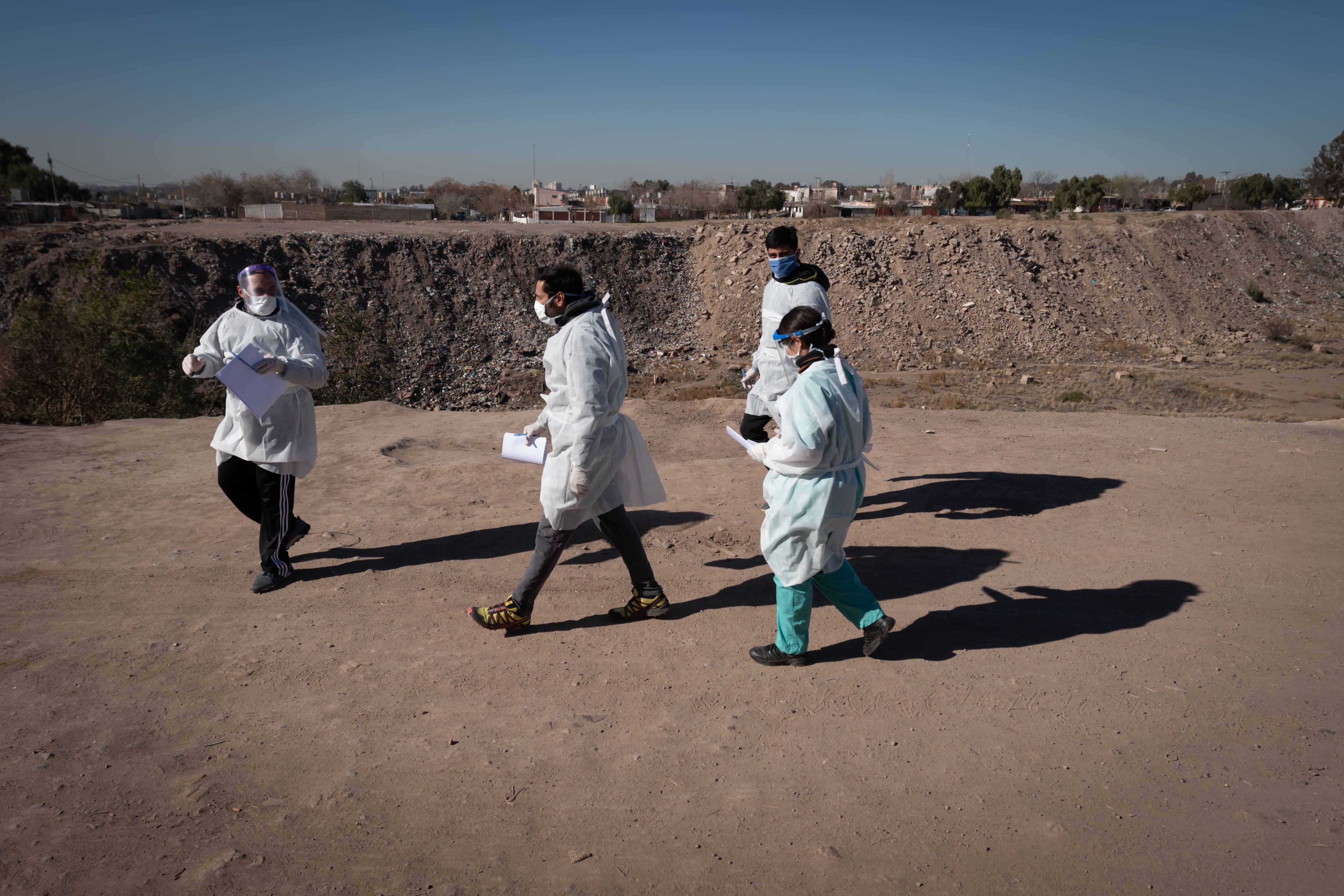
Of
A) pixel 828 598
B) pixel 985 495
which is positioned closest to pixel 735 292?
pixel 985 495

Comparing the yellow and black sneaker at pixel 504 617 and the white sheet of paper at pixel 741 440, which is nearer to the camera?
the white sheet of paper at pixel 741 440

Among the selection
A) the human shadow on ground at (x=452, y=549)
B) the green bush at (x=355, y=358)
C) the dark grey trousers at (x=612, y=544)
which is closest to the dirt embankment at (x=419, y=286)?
the green bush at (x=355, y=358)

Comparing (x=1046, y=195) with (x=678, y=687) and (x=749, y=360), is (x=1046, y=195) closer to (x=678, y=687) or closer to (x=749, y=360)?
(x=749, y=360)

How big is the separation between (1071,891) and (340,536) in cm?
468

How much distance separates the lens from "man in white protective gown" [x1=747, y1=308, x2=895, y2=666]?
3227 mm

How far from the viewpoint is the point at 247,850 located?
8.25 feet

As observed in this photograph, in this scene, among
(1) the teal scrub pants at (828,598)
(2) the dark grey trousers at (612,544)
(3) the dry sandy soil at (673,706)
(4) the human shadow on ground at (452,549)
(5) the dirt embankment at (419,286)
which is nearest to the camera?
(3) the dry sandy soil at (673,706)

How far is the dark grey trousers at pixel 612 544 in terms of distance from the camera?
3865 mm

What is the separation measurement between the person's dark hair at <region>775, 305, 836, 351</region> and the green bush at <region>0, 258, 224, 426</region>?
31.3 feet

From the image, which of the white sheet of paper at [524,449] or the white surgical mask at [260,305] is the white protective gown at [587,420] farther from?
the white surgical mask at [260,305]

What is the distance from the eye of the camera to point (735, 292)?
2628 cm

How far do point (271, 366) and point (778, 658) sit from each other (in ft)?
10.2

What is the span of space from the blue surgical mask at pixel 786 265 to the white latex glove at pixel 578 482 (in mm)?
2247

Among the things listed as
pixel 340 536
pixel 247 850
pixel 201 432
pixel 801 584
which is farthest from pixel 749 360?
pixel 247 850
